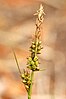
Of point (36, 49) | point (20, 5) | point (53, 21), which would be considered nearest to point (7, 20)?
point (20, 5)

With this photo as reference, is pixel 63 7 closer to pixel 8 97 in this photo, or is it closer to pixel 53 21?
pixel 53 21

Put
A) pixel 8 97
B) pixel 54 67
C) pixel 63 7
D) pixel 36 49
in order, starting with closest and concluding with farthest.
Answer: pixel 36 49 → pixel 8 97 → pixel 54 67 → pixel 63 7

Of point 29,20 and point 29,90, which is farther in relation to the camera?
point 29,20

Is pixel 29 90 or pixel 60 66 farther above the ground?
pixel 29 90

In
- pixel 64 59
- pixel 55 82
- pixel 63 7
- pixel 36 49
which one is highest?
pixel 63 7

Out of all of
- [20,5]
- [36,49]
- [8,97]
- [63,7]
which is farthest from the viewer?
[63,7]

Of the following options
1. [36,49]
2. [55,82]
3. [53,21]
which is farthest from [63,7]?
[36,49]
